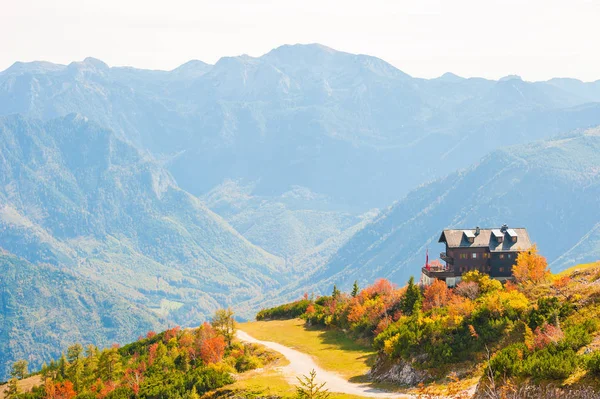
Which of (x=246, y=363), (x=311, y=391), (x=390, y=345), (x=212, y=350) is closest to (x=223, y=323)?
(x=212, y=350)

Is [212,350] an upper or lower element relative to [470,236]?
lower

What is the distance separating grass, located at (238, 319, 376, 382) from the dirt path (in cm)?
114

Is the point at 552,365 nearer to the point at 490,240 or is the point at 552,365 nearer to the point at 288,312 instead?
the point at 490,240

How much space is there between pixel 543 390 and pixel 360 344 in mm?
44634

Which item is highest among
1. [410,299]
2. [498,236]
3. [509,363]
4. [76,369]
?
[498,236]

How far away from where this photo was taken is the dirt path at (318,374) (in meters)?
55.1

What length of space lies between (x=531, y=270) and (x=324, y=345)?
Result: 97.2ft

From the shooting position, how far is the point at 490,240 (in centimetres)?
9625

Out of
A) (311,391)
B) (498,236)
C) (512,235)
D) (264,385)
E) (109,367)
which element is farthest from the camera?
(109,367)

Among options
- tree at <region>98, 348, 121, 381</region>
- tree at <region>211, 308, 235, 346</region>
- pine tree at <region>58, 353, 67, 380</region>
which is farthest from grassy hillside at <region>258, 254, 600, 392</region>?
pine tree at <region>58, 353, 67, 380</region>

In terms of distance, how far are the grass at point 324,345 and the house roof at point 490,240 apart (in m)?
23.7

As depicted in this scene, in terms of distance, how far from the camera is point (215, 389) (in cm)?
6550

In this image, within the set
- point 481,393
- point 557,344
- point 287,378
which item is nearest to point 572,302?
point 557,344

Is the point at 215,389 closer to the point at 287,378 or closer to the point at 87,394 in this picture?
the point at 287,378
